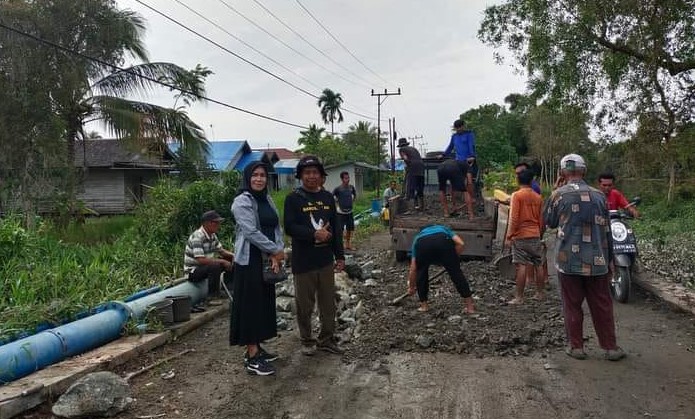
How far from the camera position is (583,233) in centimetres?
494

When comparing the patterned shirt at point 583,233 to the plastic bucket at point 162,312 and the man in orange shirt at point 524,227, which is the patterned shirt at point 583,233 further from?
the plastic bucket at point 162,312

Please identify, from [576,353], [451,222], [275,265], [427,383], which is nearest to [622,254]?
[576,353]

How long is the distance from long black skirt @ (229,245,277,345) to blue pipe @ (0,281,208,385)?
1.44 m

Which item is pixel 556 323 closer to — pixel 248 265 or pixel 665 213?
pixel 248 265

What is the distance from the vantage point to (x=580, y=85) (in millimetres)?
10891

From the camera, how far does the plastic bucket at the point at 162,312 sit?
20.1 ft

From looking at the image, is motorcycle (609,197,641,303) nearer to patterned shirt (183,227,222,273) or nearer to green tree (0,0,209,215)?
patterned shirt (183,227,222,273)

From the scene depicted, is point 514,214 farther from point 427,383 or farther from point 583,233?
point 427,383

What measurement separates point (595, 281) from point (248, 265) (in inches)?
120

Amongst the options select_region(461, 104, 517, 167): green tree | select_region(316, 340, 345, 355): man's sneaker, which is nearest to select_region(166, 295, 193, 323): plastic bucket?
select_region(316, 340, 345, 355): man's sneaker

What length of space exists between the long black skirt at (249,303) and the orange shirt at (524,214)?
3.35 m

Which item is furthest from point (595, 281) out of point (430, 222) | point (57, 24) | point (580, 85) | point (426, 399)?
point (57, 24)

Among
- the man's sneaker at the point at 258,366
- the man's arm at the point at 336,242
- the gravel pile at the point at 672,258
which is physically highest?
the man's arm at the point at 336,242

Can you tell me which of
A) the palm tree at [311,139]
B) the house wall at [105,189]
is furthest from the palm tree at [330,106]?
the house wall at [105,189]
